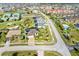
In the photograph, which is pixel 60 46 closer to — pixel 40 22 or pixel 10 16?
pixel 40 22

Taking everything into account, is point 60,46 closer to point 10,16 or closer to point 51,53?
point 51,53

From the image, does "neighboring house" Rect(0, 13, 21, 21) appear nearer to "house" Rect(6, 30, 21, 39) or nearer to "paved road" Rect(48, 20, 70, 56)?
"house" Rect(6, 30, 21, 39)

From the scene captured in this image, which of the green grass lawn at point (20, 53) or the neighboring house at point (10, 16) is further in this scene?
the neighboring house at point (10, 16)

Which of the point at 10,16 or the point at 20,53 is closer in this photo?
the point at 20,53

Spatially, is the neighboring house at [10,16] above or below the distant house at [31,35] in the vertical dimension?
above

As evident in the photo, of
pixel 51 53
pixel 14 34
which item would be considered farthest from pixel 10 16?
pixel 51 53

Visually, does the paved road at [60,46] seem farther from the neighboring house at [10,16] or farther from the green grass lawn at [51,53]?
the neighboring house at [10,16]

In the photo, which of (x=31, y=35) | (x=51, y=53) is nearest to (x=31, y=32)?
(x=31, y=35)

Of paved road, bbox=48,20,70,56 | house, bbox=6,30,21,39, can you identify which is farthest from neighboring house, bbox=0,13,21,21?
paved road, bbox=48,20,70,56

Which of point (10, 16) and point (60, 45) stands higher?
point (10, 16)

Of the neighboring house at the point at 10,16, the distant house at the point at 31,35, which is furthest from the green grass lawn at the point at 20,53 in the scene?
the neighboring house at the point at 10,16

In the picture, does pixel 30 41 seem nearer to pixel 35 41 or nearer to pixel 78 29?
pixel 35 41
